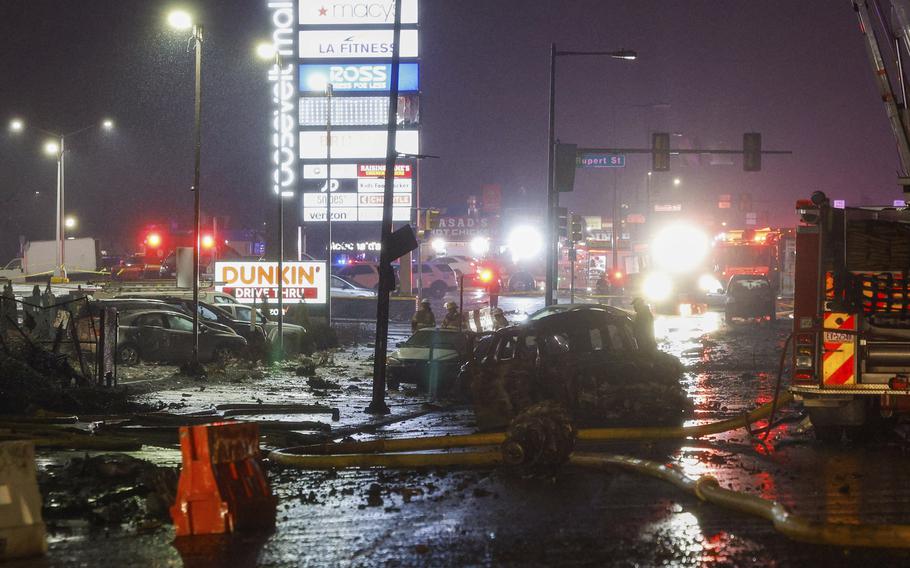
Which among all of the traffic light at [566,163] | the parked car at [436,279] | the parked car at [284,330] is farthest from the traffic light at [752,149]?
the parked car at [436,279]

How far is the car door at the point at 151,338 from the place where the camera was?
23.7 metres

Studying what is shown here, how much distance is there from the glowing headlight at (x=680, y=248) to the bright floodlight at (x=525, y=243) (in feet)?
23.6

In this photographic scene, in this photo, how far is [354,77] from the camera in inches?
1938

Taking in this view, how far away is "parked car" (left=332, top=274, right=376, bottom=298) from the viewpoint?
133 ft

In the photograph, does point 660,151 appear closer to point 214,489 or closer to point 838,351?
point 838,351

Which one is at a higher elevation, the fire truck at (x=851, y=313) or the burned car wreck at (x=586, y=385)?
the fire truck at (x=851, y=313)

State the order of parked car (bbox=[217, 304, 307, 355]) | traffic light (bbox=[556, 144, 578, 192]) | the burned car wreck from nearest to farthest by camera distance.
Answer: the burned car wreck, parked car (bbox=[217, 304, 307, 355]), traffic light (bbox=[556, 144, 578, 192])

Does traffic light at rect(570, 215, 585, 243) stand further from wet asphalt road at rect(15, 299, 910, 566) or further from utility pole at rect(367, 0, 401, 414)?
wet asphalt road at rect(15, 299, 910, 566)

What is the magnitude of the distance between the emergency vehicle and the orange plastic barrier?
6016mm

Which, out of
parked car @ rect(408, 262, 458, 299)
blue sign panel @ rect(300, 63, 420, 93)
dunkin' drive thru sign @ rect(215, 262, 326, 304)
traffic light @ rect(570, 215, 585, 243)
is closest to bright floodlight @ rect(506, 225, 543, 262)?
parked car @ rect(408, 262, 458, 299)

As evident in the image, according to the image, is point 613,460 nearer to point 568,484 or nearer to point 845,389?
point 568,484

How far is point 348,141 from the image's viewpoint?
4853cm

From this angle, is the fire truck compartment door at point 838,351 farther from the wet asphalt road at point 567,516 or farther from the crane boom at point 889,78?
the crane boom at point 889,78

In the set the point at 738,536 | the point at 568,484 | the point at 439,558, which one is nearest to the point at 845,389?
the point at 568,484
